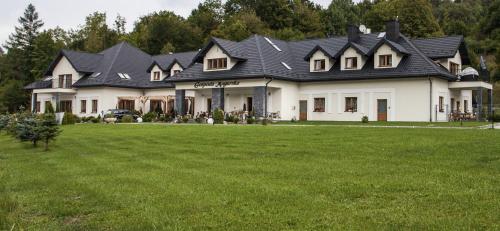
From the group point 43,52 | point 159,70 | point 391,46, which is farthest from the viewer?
point 43,52

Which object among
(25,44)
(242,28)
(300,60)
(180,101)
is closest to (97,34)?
(25,44)

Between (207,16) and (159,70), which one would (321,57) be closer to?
(159,70)

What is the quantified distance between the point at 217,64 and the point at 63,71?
64.7 feet

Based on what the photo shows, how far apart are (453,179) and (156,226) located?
208 inches

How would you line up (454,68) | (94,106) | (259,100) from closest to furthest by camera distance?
(259,100) < (454,68) < (94,106)

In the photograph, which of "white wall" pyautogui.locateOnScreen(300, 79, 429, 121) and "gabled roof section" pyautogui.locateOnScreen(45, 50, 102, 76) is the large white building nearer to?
"white wall" pyautogui.locateOnScreen(300, 79, 429, 121)

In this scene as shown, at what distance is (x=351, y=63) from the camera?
38969 millimetres

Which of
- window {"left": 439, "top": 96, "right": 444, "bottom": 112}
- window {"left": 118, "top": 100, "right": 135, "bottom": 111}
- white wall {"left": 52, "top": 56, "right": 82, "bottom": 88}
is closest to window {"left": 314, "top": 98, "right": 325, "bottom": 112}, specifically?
window {"left": 439, "top": 96, "right": 444, "bottom": 112}

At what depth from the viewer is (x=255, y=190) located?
341 inches

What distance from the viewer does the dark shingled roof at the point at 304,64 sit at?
119 ft

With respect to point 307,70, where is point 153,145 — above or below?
below

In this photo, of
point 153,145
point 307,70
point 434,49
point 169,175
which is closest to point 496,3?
point 434,49

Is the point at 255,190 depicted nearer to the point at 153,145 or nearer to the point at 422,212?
the point at 422,212

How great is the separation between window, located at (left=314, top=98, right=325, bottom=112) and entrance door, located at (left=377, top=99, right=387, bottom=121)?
177 inches
